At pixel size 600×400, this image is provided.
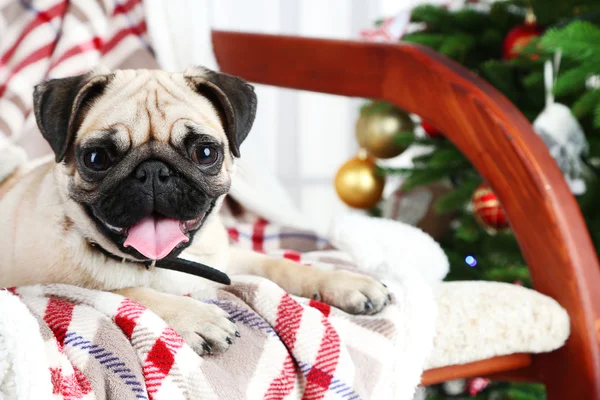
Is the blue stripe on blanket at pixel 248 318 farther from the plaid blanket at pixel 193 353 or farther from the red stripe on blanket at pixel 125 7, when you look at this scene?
the red stripe on blanket at pixel 125 7

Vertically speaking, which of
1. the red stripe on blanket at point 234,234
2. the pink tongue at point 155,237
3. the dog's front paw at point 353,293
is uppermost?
the pink tongue at point 155,237

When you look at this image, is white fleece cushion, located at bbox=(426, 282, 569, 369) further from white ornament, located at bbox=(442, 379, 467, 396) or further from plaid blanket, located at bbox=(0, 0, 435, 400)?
white ornament, located at bbox=(442, 379, 467, 396)

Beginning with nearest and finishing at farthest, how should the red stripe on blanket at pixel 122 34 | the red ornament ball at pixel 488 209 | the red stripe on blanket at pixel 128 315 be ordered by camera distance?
1. the red stripe on blanket at pixel 128 315
2. the red ornament ball at pixel 488 209
3. the red stripe on blanket at pixel 122 34

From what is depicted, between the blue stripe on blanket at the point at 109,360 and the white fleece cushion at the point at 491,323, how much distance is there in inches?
18.5

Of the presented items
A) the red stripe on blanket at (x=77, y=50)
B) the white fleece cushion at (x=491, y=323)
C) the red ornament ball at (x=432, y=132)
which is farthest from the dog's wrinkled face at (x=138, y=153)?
the red ornament ball at (x=432, y=132)

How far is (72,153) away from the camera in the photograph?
799 millimetres

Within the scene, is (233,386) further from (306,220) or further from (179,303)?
(306,220)

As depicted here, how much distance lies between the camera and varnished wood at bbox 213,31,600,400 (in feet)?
3.42

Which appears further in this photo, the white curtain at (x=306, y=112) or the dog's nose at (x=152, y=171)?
the white curtain at (x=306, y=112)

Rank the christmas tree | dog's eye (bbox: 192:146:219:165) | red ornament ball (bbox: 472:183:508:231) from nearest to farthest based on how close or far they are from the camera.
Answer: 1. dog's eye (bbox: 192:146:219:165)
2. the christmas tree
3. red ornament ball (bbox: 472:183:508:231)

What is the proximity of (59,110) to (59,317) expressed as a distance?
0.25 metres

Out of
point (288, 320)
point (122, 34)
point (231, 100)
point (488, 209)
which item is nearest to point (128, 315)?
point (288, 320)

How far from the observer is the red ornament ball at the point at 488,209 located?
1361 millimetres

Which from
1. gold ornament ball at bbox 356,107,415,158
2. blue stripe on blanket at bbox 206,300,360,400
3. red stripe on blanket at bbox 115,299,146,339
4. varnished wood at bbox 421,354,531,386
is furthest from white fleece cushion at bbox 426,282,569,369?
gold ornament ball at bbox 356,107,415,158
